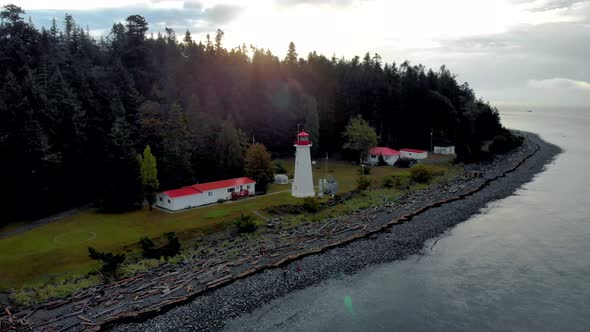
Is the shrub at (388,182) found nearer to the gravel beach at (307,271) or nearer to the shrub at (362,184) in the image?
the shrub at (362,184)

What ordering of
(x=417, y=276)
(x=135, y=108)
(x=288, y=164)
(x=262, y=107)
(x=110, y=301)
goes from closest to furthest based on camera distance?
(x=110, y=301)
(x=417, y=276)
(x=135, y=108)
(x=288, y=164)
(x=262, y=107)

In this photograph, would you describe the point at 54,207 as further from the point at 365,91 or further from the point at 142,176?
the point at 365,91

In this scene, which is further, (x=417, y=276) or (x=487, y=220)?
(x=487, y=220)

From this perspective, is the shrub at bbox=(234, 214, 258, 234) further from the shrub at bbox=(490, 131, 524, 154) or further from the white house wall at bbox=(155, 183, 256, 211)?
the shrub at bbox=(490, 131, 524, 154)

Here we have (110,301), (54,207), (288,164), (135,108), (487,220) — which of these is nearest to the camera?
(110,301)

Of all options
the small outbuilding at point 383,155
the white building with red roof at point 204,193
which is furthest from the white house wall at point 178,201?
the small outbuilding at point 383,155

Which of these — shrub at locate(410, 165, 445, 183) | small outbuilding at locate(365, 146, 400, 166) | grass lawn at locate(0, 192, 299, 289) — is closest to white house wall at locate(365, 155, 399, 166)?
small outbuilding at locate(365, 146, 400, 166)

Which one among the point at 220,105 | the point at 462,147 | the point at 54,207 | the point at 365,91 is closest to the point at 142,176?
the point at 54,207
